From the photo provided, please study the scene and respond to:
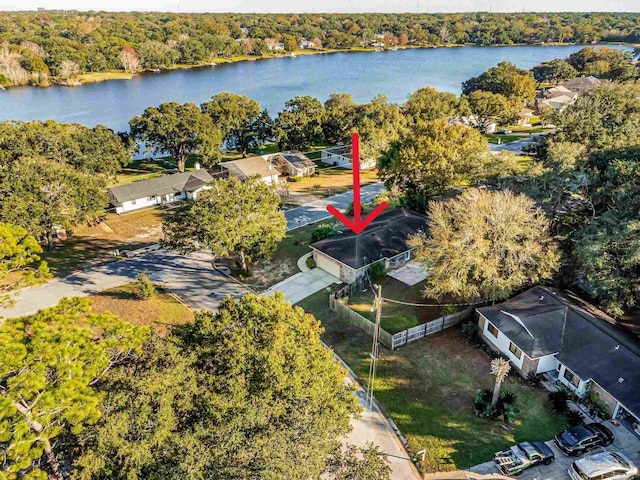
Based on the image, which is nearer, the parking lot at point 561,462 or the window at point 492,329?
the parking lot at point 561,462

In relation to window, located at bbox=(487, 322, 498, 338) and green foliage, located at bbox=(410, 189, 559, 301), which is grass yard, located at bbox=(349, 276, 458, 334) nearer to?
green foliage, located at bbox=(410, 189, 559, 301)

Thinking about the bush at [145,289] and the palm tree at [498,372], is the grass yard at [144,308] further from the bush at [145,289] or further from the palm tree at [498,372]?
the palm tree at [498,372]

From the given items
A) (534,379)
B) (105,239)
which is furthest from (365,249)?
(105,239)

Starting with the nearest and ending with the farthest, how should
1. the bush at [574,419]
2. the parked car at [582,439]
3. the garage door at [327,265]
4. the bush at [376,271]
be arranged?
the parked car at [582,439], the bush at [574,419], the bush at [376,271], the garage door at [327,265]

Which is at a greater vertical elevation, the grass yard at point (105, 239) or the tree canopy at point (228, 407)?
the tree canopy at point (228, 407)

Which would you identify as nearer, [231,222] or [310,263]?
[231,222]

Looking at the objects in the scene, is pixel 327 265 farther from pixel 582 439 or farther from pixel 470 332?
pixel 582 439

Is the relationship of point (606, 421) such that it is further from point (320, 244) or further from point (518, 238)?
point (320, 244)

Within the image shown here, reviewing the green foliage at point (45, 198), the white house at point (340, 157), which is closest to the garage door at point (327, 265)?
the green foliage at point (45, 198)

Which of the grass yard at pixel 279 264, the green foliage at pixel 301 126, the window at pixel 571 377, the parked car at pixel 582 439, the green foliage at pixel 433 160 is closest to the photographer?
the parked car at pixel 582 439
